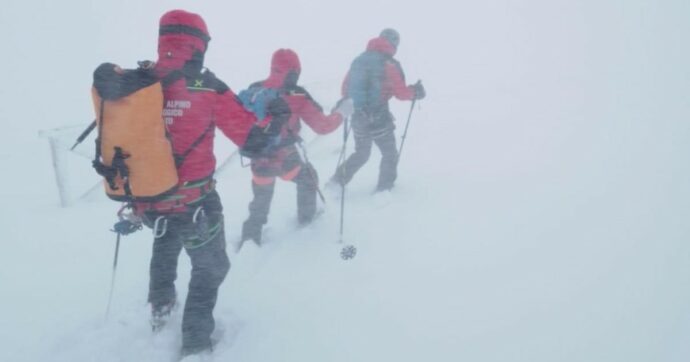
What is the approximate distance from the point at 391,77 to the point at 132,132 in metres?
3.83

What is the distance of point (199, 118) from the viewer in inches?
115

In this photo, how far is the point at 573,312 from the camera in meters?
3.85

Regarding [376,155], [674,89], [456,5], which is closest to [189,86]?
[376,155]

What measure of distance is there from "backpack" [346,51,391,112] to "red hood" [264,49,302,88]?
1.33 m

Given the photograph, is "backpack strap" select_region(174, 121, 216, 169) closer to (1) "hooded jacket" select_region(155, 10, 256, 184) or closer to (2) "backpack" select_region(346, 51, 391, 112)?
(1) "hooded jacket" select_region(155, 10, 256, 184)

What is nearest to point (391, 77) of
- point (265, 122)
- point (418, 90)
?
point (418, 90)

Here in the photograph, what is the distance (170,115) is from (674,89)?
46.8 feet

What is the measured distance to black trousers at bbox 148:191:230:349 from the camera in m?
3.15

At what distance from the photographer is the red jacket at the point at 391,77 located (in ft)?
18.4

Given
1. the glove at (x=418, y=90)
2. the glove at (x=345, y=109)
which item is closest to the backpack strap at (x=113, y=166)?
the glove at (x=345, y=109)

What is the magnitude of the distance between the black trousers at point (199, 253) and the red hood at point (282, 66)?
1694mm

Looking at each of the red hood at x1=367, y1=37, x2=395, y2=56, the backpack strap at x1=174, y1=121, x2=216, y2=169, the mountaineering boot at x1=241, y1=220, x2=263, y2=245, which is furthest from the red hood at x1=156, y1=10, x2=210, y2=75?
the red hood at x1=367, y1=37, x2=395, y2=56

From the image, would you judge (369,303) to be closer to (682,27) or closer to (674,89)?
(674,89)

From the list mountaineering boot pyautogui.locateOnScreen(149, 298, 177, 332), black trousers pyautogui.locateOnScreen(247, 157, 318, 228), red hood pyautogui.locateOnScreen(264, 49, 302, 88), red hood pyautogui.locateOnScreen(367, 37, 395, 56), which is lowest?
mountaineering boot pyautogui.locateOnScreen(149, 298, 177, 332)
